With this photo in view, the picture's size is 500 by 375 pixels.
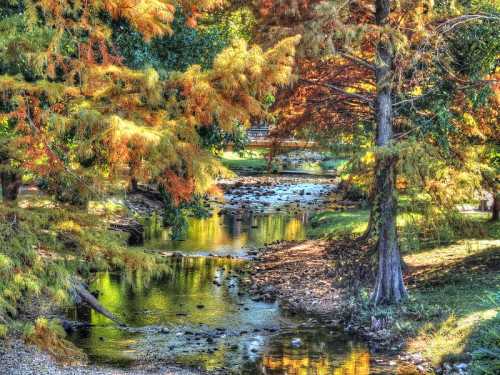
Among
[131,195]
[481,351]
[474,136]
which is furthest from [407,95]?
[131,195]

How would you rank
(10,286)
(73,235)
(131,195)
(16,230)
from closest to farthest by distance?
1. (10,286)
2. (16,230)
3. (73,235)
4. (131,195)

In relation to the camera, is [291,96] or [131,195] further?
[131,195]

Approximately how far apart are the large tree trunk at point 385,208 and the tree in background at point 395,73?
2cm

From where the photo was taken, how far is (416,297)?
15016mm

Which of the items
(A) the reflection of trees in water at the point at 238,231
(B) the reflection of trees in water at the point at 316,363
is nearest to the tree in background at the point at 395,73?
(B) the reflection of trees in water at the point at 316,363

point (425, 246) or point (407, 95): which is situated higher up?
point (407, 95)

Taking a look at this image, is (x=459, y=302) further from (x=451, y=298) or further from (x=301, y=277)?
(x=301, y=277)

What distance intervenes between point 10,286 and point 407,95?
32.0ft

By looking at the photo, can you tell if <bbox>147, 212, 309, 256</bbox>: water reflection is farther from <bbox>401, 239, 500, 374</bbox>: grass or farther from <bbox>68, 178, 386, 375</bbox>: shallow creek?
<bbox>401, 239, 500, 374</bbox>: grass

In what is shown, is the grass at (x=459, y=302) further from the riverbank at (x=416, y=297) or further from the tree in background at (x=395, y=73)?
the tree in background at (x=395, y=73)

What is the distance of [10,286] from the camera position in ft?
32.3

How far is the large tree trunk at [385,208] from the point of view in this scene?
14852 mm

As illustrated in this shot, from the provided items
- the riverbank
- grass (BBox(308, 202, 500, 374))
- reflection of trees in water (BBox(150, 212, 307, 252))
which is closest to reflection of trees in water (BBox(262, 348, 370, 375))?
the riverbank

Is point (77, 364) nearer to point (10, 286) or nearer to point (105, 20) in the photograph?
point (10, 286)
